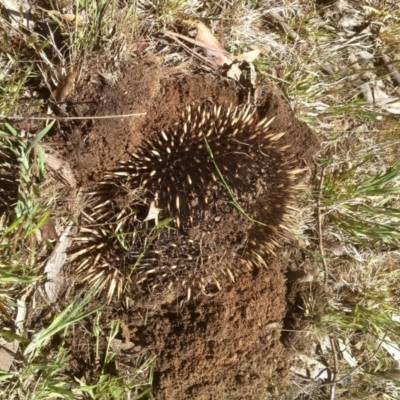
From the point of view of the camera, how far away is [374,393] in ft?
9.74

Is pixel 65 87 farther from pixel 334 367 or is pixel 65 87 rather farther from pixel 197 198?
pixel 334 367

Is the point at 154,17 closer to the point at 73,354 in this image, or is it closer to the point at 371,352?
the point at 73,354

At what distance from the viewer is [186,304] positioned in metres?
2.61

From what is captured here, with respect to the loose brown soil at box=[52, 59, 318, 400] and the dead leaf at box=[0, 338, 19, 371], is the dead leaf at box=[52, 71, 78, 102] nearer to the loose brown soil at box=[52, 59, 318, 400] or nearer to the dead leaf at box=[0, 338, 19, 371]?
the loose brown soil at box=[52, 59, 318, 400]

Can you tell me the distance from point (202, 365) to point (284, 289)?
0.64 m

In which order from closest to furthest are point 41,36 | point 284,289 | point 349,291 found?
point 41,36, point 284,289, point 349,291

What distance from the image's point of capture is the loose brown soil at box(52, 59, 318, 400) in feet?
7.87

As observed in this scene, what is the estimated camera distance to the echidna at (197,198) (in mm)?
2242

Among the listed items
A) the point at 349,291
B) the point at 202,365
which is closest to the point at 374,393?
the point at 349,291

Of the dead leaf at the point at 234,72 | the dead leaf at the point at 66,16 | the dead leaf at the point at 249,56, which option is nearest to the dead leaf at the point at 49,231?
→ the dead leaf at the point at 66,16

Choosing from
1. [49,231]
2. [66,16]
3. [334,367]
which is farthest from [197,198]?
[334,367]

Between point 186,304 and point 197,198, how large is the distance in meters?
0.70

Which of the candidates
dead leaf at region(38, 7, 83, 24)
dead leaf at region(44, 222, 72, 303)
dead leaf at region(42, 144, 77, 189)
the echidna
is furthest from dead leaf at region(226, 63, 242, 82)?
dead leaf at region(44, 222, 72, 303)

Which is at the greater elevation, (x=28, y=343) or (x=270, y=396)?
(x=28, y=343)
